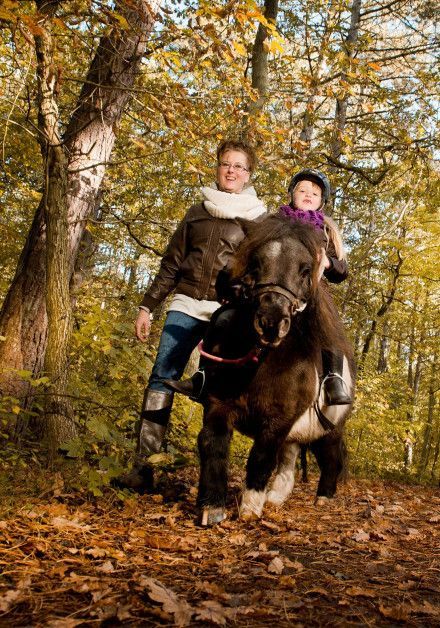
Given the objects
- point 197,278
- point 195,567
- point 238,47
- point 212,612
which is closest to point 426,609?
point 212,612

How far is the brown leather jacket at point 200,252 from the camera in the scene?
14.1 feet

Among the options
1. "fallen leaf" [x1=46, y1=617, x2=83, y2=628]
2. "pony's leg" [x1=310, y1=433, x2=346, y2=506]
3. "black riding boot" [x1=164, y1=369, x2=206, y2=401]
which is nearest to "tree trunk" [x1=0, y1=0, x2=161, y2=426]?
"black riding boot" [x1=164, y1=369, x2=206, y2=401]

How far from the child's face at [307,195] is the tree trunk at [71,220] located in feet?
6.68

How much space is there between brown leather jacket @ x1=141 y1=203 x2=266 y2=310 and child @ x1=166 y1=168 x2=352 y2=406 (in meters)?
0.46

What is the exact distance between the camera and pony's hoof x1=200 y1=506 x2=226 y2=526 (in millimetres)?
3494

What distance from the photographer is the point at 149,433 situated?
4289 millimetres

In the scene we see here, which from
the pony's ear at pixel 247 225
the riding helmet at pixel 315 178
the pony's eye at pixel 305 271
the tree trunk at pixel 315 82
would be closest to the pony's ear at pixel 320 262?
the pony's eye at pixel 305 271

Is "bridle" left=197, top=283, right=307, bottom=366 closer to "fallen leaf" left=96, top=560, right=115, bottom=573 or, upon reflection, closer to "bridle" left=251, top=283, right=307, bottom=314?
"bridle" left=251, top=283, right=307, bottom=314

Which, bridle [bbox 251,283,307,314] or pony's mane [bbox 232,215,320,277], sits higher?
pony's mane [bbox 232,215,320,277]

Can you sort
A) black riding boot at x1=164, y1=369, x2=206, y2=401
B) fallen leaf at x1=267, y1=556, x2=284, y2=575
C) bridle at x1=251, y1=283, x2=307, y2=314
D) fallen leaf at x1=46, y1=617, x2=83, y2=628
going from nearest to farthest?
1. fallen leaf at x1=46, y1=617, x2=83, y2=628
2. fallen leaf at x1=267, y1=556, x2=284, y2=575
3. bridle at x1=251, y1=283, x2=307, y2=314
4. black riding boot at x1=164, y1=369, x2=206, y2=401

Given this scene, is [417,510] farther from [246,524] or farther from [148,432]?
[148,432]

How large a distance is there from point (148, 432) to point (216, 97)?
4.06 meters

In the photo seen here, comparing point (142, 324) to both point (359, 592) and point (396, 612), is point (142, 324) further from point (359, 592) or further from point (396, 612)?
point (396, 612)

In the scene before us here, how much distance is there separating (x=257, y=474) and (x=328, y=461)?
139cm
